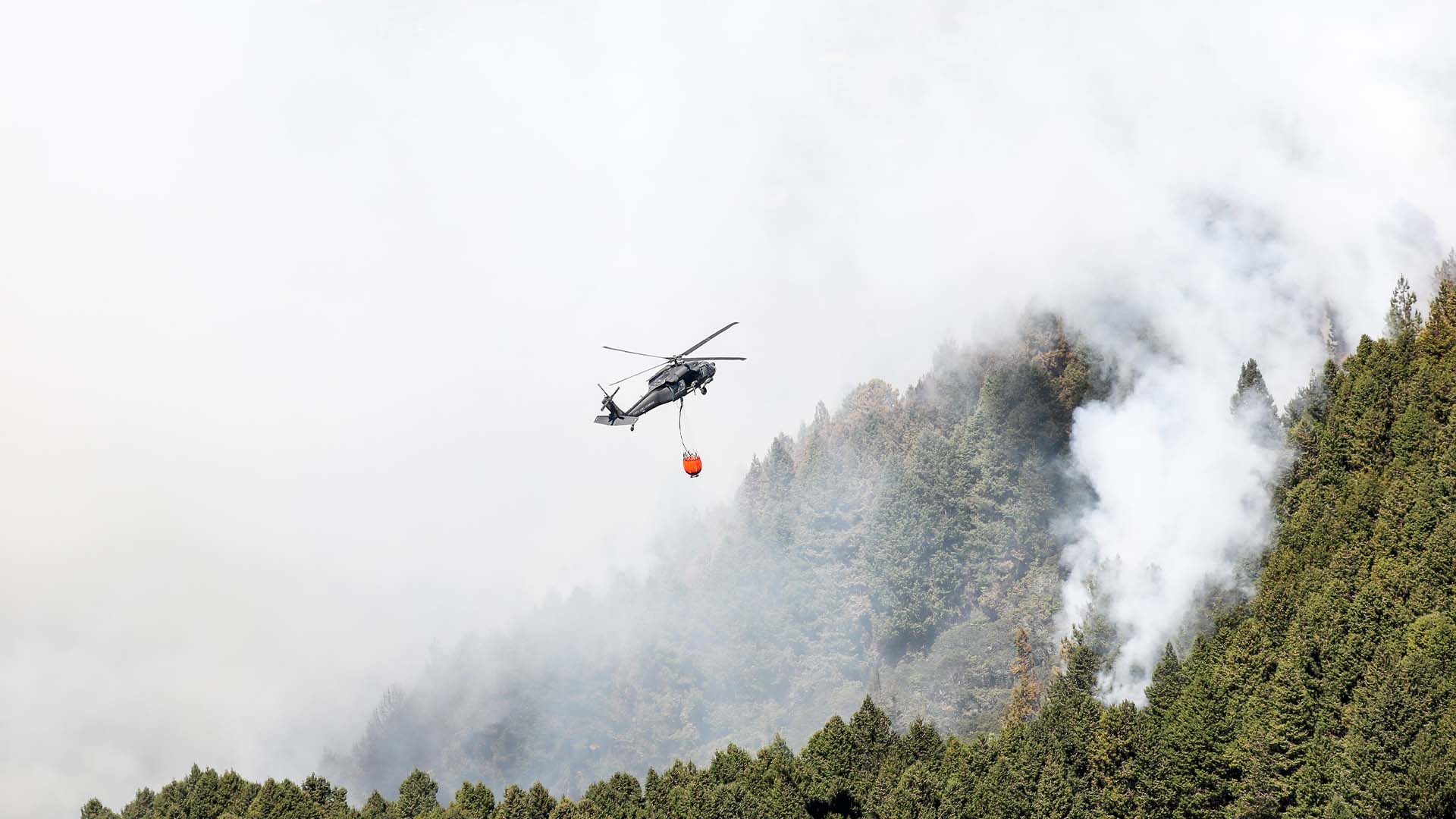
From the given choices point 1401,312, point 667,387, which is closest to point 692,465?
point 667,387

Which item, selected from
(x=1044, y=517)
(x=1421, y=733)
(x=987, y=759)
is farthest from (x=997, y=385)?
(x=1421, y=733)

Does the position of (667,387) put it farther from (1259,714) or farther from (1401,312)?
(1401,312)

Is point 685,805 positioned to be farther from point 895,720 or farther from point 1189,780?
point 895,720

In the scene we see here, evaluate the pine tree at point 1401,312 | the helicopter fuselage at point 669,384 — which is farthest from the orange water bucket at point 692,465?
the pine tree at point 1401,312

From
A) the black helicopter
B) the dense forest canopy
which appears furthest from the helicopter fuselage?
the dense forest canopy

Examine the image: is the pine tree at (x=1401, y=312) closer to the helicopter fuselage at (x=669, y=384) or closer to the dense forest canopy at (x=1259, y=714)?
the dense forest canopy at (x=1259, y=714)

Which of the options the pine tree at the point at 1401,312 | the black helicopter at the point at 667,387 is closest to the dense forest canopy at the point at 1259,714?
the pine tree at the point at 1401,312

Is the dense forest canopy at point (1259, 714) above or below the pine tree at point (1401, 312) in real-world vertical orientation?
below

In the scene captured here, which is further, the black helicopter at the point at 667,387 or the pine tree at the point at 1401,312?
the pine tree at the point at 1401,312

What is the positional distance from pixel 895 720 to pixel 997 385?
34.0 meters

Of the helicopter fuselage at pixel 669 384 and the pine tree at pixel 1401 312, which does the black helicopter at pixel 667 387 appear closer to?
the helicopter fuselage at pixel 669 384

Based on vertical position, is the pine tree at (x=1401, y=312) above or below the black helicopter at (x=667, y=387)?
above

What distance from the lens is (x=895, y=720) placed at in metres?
169

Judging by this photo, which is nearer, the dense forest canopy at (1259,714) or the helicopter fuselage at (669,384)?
the helicopter fuselage at (669,384)
